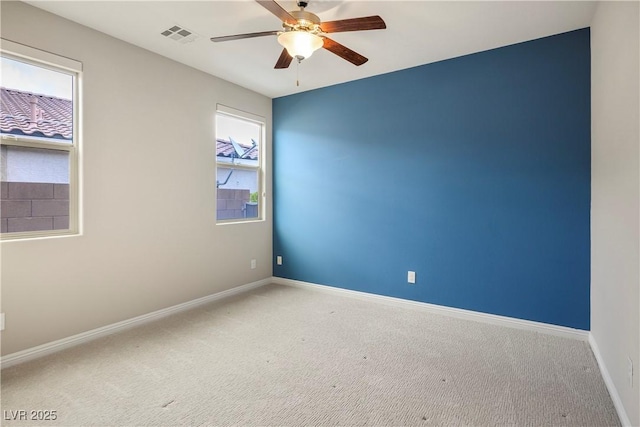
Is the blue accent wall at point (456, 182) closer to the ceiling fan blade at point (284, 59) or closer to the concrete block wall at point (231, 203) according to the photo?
the concrete block wall at point (231, 203)

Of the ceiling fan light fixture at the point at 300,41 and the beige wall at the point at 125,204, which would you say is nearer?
the ceiling fan light fixture at the point at 300,41

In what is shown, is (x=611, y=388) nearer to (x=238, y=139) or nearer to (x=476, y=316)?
(x=476, y=316)

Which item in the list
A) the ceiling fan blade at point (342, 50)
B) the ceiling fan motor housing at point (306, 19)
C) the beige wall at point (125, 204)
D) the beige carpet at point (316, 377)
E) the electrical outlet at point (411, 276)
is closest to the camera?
the beige carpet at point (316, 377)

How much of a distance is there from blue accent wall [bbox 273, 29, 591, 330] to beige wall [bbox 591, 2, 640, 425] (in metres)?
0.22

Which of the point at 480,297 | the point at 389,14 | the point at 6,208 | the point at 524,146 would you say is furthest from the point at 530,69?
the point at 6,208

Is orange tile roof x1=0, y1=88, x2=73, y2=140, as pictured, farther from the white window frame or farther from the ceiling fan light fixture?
the ceiling fan light fixture

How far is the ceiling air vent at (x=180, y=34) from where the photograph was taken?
2.80 meters

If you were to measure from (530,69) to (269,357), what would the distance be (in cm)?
332

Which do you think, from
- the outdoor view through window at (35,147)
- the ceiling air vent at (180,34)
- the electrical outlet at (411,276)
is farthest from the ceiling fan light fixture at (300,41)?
the electrical outlet at (411,276)

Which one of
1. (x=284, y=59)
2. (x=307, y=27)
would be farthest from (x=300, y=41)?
(x=284, y=59)

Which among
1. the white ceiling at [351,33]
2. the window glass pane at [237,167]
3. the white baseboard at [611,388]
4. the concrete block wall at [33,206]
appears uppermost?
the white ceiling at [351,33]

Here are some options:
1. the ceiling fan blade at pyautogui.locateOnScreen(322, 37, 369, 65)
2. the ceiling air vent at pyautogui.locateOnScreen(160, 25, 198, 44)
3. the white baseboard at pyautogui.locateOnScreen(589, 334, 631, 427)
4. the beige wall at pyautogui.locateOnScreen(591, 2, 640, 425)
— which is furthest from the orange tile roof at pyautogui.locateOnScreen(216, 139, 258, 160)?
the white baseboard at pyautogui.locateOnScreen(589, 334, 631, 427)

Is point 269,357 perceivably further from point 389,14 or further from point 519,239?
point 389,14

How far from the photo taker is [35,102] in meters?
2.54
